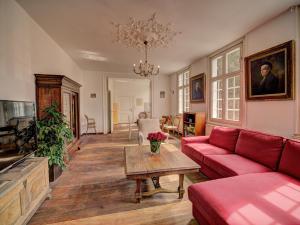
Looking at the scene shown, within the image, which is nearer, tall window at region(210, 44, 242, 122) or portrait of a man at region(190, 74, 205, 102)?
tall window at region(210, 44, 242, 122)

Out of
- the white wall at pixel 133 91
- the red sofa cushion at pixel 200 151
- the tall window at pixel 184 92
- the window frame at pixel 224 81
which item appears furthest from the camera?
the white wall at pixel 133 91

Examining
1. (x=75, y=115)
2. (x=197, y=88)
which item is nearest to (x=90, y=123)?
(x=75, y=115)

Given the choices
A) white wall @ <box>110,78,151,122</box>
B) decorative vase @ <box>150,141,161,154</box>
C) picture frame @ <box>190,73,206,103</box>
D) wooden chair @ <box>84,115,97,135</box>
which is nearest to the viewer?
decorative vase @ <box>150,141,161,154</box>

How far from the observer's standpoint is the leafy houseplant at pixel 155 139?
251cm

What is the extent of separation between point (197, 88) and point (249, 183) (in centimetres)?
384

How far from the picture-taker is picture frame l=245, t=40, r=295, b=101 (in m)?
2.47

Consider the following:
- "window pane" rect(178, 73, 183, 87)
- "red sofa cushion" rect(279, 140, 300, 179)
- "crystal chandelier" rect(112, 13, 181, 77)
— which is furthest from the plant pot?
"window pane" rect(178, 73, 183, 87)

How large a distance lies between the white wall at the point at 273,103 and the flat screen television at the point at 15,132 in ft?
12.3

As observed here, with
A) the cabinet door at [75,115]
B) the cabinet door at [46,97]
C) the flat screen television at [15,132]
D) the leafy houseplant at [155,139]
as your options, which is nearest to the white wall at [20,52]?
the cabinet door at [46,97]

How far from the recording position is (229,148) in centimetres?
300

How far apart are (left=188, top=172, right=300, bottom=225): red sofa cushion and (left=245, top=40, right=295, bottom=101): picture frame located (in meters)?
1.41

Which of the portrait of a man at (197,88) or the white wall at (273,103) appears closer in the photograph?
the white wall at (273,103)

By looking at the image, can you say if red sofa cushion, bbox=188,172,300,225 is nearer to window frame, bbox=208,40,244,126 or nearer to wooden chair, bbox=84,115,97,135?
window frame, bbox=208,40,244,126

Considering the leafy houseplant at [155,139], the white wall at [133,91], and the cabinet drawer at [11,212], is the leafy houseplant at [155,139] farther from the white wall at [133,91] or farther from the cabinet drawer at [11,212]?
the white wall at [133,91]
